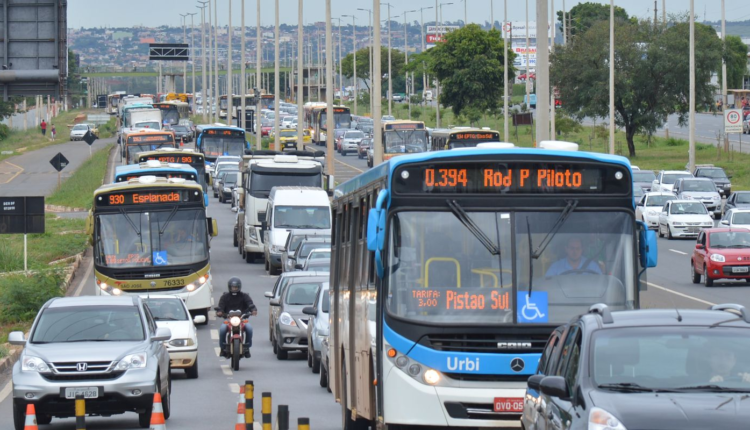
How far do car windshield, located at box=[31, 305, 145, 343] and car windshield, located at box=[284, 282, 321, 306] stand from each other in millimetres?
7938

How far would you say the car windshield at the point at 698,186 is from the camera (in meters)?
53.2

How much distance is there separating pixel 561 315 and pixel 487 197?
4.02ft

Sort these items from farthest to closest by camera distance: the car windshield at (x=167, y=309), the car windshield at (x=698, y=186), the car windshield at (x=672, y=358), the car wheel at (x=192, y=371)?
the car windshield at (x=698, y=186) → the car windshield at (x=167, y=309) → the car wheel at (x=192, y=371) → the car windshield at (x=672, y=358)

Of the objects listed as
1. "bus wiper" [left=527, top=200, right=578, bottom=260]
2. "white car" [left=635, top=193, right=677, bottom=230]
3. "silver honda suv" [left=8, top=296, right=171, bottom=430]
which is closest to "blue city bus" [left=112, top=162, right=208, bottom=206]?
"white car" [left=635, top=193, right=677, bottom=230]

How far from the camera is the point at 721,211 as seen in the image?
53.0 meters

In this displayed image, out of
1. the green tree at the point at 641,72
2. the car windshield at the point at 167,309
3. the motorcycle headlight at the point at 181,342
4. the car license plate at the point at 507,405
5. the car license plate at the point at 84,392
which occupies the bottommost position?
the motorcycle headlight at the point at 181,342

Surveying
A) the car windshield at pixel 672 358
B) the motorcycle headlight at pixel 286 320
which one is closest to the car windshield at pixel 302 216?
the motorcycle headlight at pixel 286 320

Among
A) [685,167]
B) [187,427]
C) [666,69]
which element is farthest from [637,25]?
[187,427]

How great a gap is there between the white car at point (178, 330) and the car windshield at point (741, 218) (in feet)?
75.9

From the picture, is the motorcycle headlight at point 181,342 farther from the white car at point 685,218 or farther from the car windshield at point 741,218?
the white car at point 685,218

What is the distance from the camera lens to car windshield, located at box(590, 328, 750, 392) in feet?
26.9

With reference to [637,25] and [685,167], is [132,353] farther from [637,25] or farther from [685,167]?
[637,25]

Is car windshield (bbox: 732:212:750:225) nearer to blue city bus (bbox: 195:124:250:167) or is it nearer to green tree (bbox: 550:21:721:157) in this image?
green tree (bbox: 550:21:721:157)

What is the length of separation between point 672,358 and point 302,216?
3209cm
